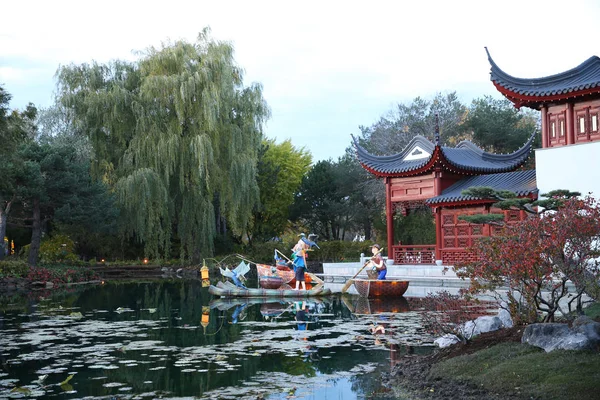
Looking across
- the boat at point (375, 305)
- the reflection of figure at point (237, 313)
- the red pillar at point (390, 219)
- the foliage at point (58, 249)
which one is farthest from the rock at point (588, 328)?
the foliage at point (58, 249)

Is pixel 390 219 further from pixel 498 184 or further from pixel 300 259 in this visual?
pixel 300 259

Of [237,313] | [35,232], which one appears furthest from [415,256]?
[35,232]

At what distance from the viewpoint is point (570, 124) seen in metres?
16.6

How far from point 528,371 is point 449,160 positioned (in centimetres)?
1578

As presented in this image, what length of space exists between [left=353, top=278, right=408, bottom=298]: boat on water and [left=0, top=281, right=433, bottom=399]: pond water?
1346 millimetres

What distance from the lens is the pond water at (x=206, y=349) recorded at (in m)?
6.33

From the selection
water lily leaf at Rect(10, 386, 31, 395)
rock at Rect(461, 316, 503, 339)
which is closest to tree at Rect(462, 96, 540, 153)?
rock at Rect(461, 316, 503, 339)

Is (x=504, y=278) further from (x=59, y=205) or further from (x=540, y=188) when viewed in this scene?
(x=59, y=205)

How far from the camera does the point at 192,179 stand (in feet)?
87.2

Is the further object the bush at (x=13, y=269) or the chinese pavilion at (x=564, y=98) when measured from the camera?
the bush at (x=13, y=269)

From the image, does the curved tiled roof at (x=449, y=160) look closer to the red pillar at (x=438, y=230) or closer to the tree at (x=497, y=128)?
the red pillar at (x=438, y=230)

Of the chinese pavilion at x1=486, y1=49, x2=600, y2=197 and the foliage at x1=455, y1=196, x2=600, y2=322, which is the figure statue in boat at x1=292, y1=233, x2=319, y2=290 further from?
the foliage at x1=455, y1=196, x2=600, y2=322

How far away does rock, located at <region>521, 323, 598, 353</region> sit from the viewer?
5.72 meters

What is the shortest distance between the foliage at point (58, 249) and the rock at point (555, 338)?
24.6 meters
